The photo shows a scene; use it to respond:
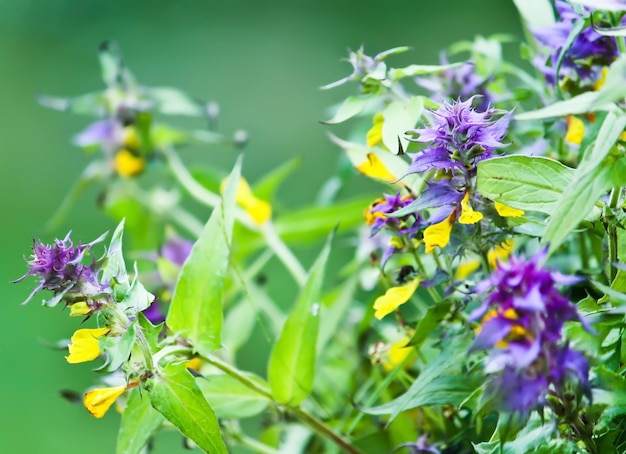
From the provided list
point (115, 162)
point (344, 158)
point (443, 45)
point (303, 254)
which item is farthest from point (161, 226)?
point (443, 45)

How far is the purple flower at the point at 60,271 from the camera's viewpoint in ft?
1.24

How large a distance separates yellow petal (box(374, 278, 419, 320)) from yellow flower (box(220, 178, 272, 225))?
25 cm

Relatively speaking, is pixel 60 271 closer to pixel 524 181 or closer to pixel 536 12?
pixel 524 181

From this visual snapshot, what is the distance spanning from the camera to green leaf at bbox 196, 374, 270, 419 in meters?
0.48

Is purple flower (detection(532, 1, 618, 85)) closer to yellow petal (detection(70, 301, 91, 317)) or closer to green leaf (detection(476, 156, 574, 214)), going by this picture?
green leaf (detection(476, 156, 574, 214))

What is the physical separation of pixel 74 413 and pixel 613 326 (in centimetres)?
132

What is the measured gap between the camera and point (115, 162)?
81 centimetres

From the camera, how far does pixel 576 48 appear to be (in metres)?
0.46

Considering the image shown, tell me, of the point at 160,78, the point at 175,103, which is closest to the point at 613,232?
the point at 175,103

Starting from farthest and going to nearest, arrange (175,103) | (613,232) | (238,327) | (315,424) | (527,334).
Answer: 1. (175,103)
2. (238,327)
3. (315,424)
4. (613,232)
5. (527,334)

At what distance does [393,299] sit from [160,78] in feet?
5.99

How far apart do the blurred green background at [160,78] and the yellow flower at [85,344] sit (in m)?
1.13

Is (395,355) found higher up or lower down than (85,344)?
lower down

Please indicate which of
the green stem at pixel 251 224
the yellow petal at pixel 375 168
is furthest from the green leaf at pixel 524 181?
the green stem at pixel 251 224
